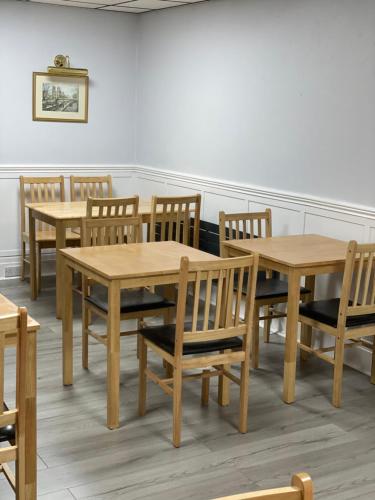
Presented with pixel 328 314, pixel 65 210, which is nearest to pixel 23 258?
pixel 65 210

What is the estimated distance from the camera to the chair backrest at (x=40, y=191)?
20.3ft

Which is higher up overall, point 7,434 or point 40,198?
point 40,198

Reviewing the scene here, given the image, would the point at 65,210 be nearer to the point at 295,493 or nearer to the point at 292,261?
the point at 292,261

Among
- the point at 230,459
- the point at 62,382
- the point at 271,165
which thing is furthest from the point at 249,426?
the point at 271,165

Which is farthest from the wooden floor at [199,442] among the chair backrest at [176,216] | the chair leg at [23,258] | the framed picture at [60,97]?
the framed picture at [60,97]

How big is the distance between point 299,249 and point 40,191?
9.82 feet

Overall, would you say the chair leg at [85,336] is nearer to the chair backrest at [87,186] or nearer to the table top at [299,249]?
the table top at [299,249]

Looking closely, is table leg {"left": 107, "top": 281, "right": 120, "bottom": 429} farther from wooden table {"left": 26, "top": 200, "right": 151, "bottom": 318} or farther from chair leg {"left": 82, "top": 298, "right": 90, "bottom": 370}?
wooden table {"left": 26, "top": 200, "right": 151, "bottom": 318}

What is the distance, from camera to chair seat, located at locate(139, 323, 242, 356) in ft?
10.8

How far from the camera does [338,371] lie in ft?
12.5

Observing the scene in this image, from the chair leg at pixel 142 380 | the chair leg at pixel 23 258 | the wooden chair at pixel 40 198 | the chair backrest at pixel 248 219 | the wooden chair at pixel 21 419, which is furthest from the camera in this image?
the chair leg at pixel 23 258

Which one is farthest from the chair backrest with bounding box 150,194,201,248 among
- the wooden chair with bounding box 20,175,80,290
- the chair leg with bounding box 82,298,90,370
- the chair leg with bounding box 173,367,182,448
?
the chair leg with bounding box 173,367,182,448

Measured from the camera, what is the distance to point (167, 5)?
19.9 feet

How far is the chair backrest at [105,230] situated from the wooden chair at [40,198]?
1469 millimetres
